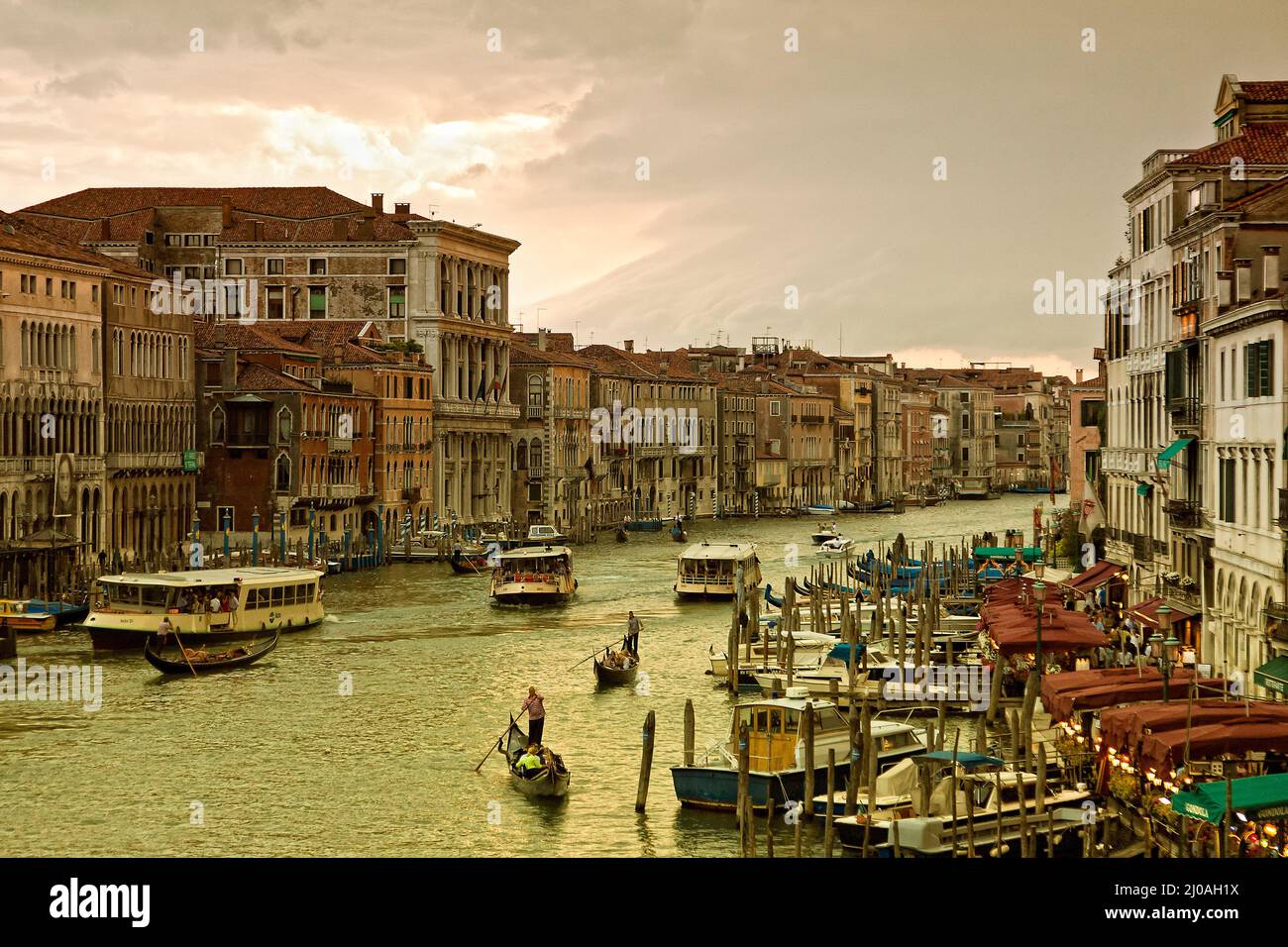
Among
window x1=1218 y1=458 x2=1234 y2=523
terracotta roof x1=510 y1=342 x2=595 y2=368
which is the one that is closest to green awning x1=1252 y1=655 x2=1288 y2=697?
window x1=1218 y1=458 x2=1234 y2=523

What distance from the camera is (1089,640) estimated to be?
60.1ft

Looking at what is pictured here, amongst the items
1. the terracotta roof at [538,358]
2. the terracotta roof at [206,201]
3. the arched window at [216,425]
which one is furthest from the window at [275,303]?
the arched window at [216,425]

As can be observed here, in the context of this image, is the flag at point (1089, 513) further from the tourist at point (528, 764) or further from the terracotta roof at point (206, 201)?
the terracotta roof at point (206, 201)

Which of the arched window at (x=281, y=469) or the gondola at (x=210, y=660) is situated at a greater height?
the arched window at (x=281, y=469)

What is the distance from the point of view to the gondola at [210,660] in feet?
74.9

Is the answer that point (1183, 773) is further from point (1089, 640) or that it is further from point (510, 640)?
point (510, 640)

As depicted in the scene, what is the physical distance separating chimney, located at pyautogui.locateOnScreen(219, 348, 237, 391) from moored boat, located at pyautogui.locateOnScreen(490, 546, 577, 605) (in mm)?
9912

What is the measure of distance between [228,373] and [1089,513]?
1860cm

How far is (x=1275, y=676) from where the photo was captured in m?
13.5

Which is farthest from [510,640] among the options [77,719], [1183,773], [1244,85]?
[1183,773]

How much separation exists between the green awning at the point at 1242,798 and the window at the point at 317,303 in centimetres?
4571

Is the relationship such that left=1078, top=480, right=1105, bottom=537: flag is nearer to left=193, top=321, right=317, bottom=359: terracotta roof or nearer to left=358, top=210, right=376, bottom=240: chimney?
left=193, top=321, right=317, bottom=359: terracotta roof

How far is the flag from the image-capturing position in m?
30.0

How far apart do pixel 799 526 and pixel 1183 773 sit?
53.7 meters
